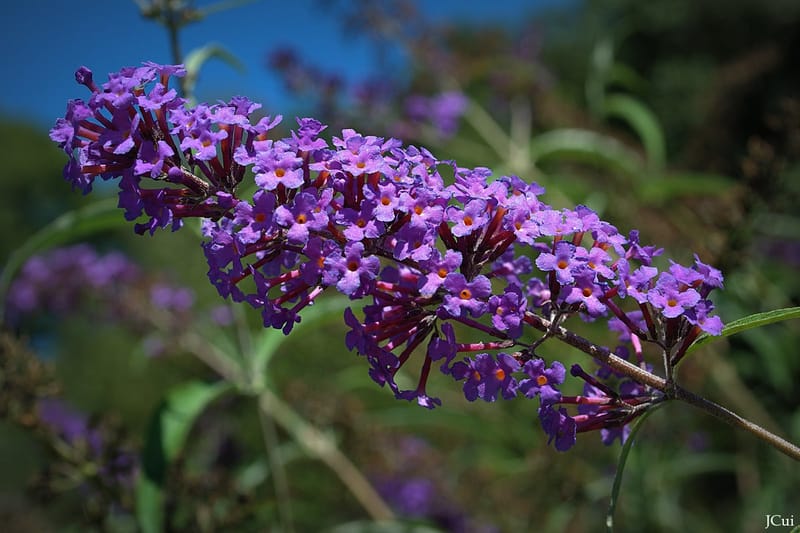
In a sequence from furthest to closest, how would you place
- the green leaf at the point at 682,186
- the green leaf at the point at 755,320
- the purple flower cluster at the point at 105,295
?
the purple flower cluster at the point at 105,295 < the green leaf at the point at 682,186 < the green leaf at the point at 755,320

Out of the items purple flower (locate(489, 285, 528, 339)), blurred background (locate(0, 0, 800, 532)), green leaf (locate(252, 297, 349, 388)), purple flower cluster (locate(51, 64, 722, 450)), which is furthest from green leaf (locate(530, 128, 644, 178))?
purple flower (locate(489, 285, 528, 339))

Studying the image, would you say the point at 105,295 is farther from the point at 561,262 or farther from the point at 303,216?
the point at 561,262

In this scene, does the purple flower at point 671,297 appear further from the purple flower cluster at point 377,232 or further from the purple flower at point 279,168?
the purple flower at point 279,168

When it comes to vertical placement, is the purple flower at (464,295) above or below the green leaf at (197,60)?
below

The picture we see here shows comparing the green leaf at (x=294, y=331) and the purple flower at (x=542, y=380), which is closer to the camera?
the purple flower at (x=542, y=380)

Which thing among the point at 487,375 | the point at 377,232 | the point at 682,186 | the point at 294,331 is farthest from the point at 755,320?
the point at 682,186

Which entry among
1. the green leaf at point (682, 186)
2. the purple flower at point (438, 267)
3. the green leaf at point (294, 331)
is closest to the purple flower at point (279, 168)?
the purple flower at point (438, 267)
